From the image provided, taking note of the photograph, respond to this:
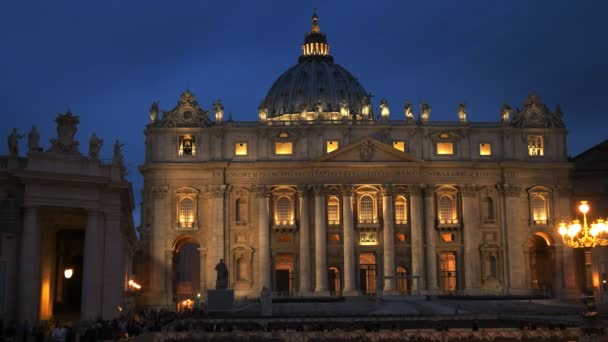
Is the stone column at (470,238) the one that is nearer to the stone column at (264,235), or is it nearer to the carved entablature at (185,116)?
the stone column at (264,235)

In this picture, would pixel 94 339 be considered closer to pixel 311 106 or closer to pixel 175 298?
pixel 175 298

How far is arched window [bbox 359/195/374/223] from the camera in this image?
88.4m

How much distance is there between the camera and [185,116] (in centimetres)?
8931

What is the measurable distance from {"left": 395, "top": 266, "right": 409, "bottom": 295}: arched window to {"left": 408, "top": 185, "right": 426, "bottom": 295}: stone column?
1.11m

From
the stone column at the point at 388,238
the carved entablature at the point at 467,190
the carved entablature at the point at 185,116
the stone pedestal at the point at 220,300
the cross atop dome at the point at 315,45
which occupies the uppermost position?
the cross atop dome at the point at 315,45

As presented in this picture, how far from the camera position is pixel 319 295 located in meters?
83.8

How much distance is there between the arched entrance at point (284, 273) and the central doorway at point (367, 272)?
22.9ft

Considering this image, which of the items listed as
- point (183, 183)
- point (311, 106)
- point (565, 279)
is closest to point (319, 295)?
point (183, 183)

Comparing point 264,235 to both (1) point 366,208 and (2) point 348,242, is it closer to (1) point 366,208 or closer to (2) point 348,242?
(2) point 348,242

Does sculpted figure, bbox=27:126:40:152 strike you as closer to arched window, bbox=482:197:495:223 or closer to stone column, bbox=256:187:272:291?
stone column, bbox=256:187:272:291

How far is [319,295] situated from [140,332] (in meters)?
43.8

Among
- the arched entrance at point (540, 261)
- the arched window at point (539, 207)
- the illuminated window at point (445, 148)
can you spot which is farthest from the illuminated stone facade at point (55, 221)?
the arched entrance at point (540, 261)

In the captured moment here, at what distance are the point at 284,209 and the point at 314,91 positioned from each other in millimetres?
39785

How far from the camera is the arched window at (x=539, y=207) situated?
8988cm
